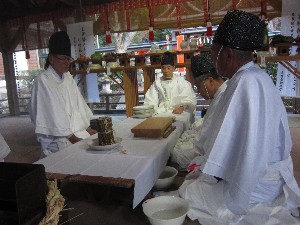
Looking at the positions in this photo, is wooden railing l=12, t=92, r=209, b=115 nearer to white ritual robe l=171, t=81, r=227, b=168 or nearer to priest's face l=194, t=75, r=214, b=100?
priest's face l=194, t=75, r=214, b=100

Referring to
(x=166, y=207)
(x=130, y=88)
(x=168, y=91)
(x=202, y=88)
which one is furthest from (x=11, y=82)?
(x=166, y=207)

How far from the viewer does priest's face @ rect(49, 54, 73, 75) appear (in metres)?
3.69

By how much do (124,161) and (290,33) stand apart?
662 cm

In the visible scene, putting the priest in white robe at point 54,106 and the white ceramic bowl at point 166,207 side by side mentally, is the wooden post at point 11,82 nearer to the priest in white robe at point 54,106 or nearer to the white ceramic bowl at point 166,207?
the priest in white robe at point 54,106

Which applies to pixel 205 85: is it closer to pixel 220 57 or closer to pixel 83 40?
pixel 220 57

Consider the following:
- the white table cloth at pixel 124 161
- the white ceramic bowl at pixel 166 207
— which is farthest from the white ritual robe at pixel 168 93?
the white ceramic bowl at pixel 166 207

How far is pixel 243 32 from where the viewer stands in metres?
2.10

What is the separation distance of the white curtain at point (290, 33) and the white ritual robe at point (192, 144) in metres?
4.94

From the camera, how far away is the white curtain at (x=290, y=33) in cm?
688

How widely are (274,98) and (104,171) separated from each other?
4.67 feet

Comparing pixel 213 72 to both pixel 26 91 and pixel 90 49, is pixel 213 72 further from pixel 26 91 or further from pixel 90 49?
pixel 26 91

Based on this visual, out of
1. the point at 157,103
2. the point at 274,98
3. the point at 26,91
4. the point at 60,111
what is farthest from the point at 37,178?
the point at 26,91

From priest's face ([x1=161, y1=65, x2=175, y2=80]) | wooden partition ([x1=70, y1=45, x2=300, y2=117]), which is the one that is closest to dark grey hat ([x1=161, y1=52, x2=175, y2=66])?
priest's face ([x1=161, y1=65, x2=175, y2=80])

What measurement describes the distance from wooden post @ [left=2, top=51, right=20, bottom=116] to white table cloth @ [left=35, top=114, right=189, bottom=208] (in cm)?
993
